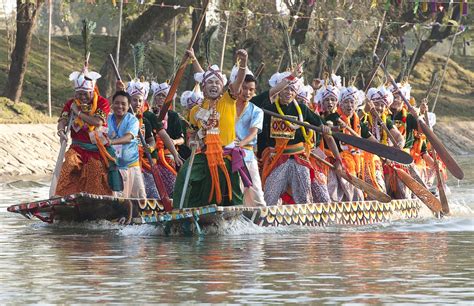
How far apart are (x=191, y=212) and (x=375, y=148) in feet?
11.0

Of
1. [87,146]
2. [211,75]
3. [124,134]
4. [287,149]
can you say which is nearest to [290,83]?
[287,149]

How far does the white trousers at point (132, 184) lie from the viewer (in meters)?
18.0

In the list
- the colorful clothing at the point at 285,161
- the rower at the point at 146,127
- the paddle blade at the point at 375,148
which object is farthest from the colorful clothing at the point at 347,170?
the rower at the point at 146,127

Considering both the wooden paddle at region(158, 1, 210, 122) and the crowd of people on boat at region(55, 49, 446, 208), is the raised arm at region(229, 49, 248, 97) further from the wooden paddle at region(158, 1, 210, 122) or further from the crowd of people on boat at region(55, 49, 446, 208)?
the wooden paddle at region(158, 1, 210, 122)

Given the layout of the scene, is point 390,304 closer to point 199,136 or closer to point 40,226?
point 199,136

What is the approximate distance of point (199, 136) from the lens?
52.6 feet

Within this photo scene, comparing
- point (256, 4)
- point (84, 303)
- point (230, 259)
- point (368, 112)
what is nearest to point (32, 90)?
point (256, 4)

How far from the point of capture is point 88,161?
17672mm

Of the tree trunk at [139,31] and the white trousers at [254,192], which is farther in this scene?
the tree trunk at [139,31]

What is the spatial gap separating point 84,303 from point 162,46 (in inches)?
1499

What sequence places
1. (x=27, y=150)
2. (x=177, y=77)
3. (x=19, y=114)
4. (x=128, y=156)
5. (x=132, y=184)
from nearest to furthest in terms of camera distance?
(x=177, y=77) → (x=128, y=156) → (x=132, y=184) → (x=27, y=150) → (x=19, y=114)

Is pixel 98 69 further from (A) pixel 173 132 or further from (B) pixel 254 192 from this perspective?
(B) pixel 254 192

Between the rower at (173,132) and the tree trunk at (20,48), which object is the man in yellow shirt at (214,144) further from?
the tree trunk at (20,48)

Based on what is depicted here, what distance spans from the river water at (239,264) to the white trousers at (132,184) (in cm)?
50
